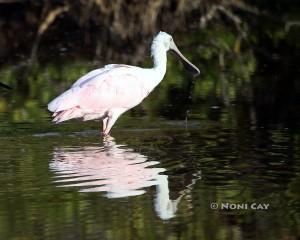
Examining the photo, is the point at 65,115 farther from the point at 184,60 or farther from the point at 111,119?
the point at 184,60

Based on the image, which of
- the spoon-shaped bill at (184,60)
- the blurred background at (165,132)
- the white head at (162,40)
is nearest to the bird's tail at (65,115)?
the blurred background at (165,132)

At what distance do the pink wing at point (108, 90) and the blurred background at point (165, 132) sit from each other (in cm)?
31

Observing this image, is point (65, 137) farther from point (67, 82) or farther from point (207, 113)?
point (67, 82)

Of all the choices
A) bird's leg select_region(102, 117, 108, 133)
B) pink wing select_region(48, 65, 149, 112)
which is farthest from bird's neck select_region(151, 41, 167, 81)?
bird's leg select_region(102, 117, 108, 133)

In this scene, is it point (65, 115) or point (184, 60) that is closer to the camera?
point (65, 115)

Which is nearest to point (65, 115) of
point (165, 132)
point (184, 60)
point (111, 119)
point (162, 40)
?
point (111, 119)

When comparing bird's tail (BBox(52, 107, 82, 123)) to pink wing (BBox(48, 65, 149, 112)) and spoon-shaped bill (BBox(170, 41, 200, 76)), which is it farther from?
spoon-shaped bill (BBox(170, 41, 200, 76))

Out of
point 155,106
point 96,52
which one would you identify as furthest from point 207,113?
point 96,52

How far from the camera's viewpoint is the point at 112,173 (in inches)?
364

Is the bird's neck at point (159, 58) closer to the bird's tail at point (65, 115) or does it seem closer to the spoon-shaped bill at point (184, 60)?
the spoon-shaped bill at point (184, 60)

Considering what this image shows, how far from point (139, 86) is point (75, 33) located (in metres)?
11.6

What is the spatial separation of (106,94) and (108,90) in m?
0.05

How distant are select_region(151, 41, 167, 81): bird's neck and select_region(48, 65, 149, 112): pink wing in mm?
266

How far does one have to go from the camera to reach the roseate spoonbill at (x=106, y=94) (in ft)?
36.7
